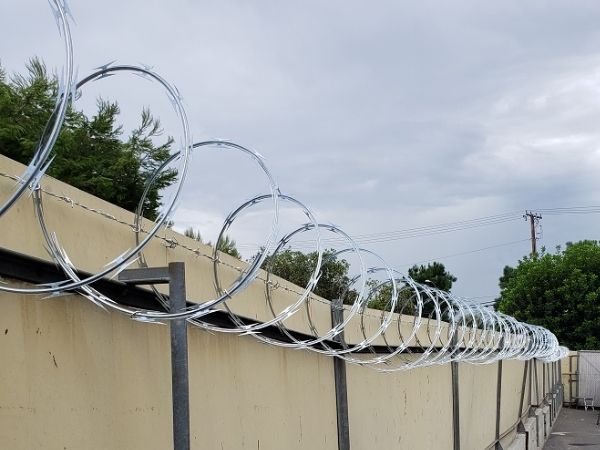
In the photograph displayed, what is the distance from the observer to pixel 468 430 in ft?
44.0

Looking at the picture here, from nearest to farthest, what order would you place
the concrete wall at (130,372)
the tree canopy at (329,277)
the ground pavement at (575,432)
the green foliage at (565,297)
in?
the concrete wall at (130,372) < the tree canopy at (329,277) < the ground pavement at (575,432) < the green foliage at (565,297)

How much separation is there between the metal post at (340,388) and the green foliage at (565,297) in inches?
1345

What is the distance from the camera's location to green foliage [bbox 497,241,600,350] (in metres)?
40.1

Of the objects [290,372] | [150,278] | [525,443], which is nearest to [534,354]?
[525,443]

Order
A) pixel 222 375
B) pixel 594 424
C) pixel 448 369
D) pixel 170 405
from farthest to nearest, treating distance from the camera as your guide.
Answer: pixel 594 424 < pixel 448 369 < pixel 222 375 < pixel 170 405

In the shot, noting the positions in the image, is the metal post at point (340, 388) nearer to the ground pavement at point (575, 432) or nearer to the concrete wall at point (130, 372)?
the concrete wall at point (130, 372)

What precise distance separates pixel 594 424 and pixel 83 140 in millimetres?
19977

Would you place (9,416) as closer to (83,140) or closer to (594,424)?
(83,140)

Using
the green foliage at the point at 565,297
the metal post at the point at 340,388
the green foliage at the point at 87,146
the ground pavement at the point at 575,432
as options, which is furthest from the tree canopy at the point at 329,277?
the green foliage at the point at 565,297

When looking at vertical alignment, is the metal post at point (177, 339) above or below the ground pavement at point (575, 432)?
above

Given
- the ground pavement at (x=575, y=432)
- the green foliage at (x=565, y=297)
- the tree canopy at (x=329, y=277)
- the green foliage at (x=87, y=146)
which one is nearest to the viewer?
the tree canopy at (x=329, y=277)

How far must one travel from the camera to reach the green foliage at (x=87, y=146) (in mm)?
11867

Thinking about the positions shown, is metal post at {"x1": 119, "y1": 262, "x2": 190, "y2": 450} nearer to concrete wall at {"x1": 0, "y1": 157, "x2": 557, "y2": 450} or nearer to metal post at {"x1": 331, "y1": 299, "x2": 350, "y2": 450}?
concrete wall at {"x1": 0, "y1": 157, "x2": 557, "y2": 450}

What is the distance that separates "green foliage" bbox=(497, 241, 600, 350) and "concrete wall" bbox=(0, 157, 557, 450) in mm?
33523
